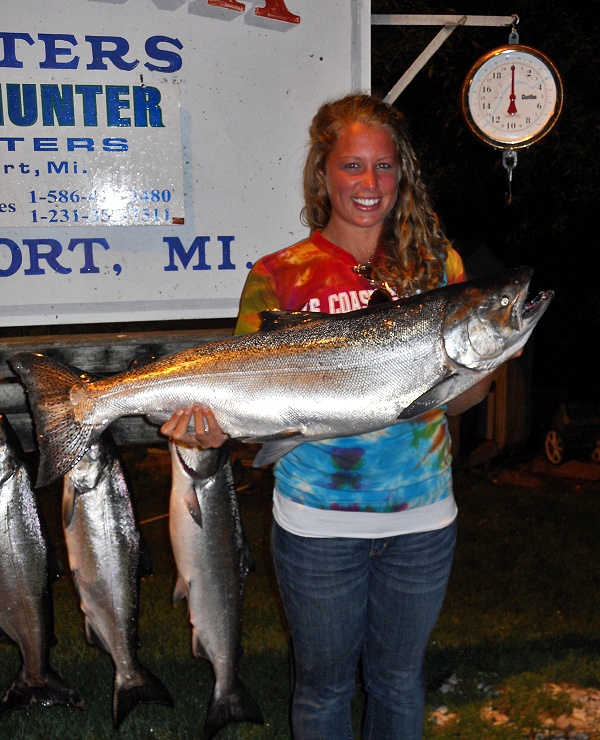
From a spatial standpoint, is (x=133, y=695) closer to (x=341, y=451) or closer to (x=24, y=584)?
(x=24, y=584)

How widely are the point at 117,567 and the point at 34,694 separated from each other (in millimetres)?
676

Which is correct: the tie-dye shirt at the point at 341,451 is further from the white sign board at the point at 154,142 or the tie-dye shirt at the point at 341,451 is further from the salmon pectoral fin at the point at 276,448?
the white sign board at the point at 154,142

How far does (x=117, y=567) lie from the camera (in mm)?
3090

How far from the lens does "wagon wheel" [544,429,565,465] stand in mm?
10578

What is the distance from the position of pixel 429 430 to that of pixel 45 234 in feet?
6.66

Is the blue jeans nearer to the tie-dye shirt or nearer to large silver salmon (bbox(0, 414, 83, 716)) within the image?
the tie-dye shirt

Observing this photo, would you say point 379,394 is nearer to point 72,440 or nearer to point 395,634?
point 395,634

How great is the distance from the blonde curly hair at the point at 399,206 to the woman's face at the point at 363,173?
4 centimetres

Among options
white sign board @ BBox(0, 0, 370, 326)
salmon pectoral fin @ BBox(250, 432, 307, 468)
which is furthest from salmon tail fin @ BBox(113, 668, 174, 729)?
→ white sign board @ BBox(0, 0, 370, 326)

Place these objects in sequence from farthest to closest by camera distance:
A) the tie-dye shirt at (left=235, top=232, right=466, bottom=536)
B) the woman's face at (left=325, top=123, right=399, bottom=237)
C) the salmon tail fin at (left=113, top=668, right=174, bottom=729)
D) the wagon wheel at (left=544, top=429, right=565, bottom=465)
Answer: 1. the wagon wheel at (left=544, top=429, right=565, bottom=465)
2. the salmon tail fin at (left=113, top=668, right=174, bottom=729)
3. the woman's face at (left=325, top=123, right=399, bottom=237)
4. the tie-dye shirt at (left=235, top=232, right=466, bottom=536)

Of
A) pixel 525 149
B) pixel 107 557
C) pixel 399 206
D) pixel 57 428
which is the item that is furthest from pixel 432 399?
pixel 525 149

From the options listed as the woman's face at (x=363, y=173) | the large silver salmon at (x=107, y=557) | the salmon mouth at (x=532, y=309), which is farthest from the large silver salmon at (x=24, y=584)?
the salmon mouth at (x=532, y=309)

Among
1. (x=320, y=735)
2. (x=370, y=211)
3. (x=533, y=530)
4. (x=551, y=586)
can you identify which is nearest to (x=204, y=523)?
(x=320, y=735)

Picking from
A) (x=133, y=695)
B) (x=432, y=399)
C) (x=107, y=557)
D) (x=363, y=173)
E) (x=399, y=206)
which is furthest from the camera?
(x=133, y=695)
